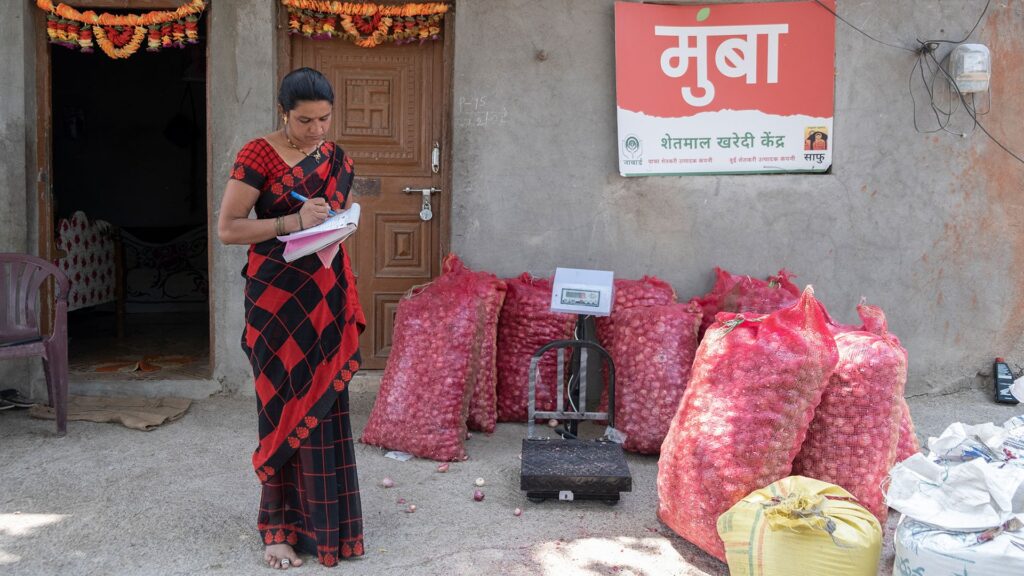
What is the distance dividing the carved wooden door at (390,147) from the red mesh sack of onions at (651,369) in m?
1.46

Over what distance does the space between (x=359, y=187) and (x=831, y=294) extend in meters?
3.05

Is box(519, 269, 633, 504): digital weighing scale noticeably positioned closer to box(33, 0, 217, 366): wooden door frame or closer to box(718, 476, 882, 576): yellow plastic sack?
box(718, 476, 882, 576): yellow plastic sack

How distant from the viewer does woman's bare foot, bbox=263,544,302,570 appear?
10.2 ft

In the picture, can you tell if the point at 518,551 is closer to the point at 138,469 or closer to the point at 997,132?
the point at 138,469

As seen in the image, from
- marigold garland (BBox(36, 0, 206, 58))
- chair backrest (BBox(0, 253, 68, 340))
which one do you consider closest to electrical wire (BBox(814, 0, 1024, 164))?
marigold garland (BBox(36, 0, 206, 58))

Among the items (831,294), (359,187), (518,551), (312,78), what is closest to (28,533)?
(518,551)

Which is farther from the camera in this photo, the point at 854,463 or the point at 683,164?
the point at 683,164

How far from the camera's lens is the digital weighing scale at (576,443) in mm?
3725

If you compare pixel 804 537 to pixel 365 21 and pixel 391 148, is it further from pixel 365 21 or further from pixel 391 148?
pixel 365 21

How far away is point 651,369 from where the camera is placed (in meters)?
4.50

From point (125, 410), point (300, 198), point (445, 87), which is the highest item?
point (445, 87)

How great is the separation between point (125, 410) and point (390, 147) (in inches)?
88.7

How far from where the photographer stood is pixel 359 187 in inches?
214

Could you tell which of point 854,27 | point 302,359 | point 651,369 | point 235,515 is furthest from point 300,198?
point 854,27
